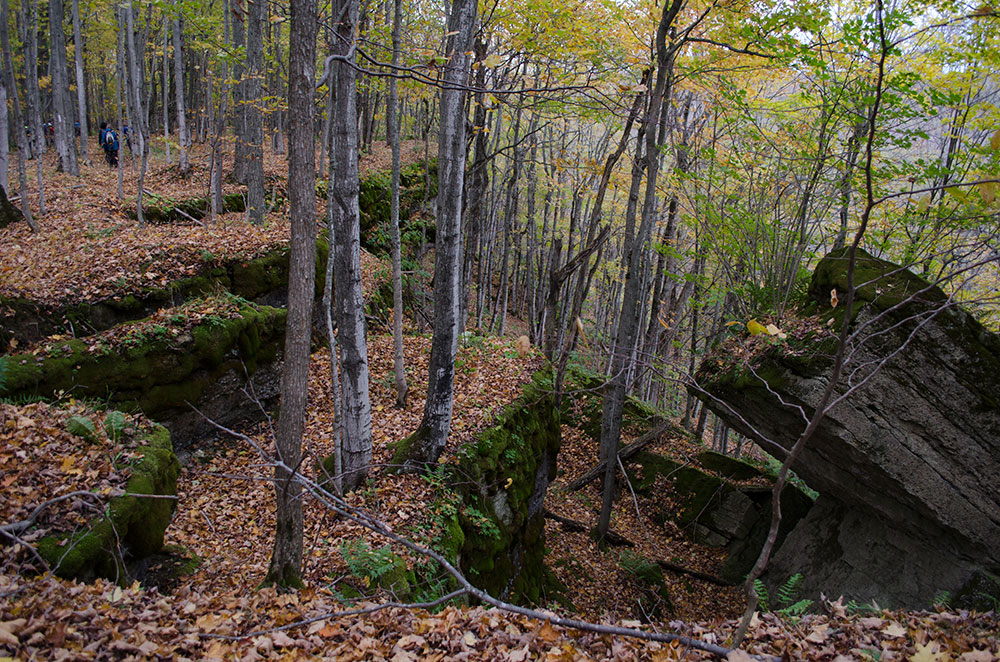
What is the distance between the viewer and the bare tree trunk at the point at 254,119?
1067 centimetres

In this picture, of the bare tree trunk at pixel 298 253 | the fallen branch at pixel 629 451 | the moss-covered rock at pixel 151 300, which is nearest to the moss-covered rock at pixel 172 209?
the moss-covered rock at pixel 151 300

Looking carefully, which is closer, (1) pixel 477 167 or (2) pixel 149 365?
(2) pixel 149 365

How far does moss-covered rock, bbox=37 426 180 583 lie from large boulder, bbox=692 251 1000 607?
601 centimetres

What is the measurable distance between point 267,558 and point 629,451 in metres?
8.93

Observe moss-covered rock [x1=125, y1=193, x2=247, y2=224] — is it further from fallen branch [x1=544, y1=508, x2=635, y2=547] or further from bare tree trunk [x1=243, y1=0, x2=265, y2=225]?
fallen branch [x1=544, y1=508, x2=635, y2=547]

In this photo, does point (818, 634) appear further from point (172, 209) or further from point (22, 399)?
point (172, 209)

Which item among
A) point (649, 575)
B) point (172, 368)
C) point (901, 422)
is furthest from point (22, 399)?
point (901, 422)

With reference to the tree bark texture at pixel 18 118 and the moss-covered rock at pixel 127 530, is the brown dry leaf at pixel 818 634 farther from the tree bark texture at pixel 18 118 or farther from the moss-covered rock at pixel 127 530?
the tree bark texture at pixel 18 118

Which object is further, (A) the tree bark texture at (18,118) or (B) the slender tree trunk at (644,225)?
(A) the tree bark texture at (18,118)

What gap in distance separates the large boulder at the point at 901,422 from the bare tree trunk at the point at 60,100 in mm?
18529

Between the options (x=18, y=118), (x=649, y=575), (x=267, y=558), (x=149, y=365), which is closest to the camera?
(x=267, y=558)

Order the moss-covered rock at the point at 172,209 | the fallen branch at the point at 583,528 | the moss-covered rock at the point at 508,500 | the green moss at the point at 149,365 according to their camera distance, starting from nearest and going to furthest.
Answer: the green moss at the point at 149,365 < the moss-covered rock at the point at 508,500 < the fallen branch at the point at 583,528 < the moss-covered rock at the point at 172,209

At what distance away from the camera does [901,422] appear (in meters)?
5.95

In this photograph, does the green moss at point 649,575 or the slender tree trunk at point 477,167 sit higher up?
the slender tree trunk at point 477,167
